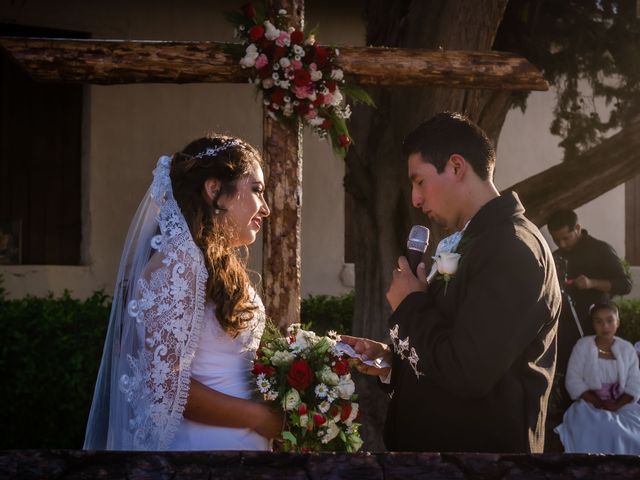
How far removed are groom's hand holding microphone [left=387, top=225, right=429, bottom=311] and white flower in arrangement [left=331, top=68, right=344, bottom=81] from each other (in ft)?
6.59

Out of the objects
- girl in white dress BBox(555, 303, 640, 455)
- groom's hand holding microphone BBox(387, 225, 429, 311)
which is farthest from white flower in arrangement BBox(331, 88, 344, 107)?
girl in white dress BBox(555, 303, 640, 455)

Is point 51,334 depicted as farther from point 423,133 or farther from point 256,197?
point 423,133

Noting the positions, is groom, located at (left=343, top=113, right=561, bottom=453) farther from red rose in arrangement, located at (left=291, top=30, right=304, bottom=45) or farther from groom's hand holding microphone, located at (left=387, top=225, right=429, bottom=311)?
red rose in arrangement, located at (left=291, top=30, right=304, bottom=45)

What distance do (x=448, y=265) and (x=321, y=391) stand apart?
2.30 feet

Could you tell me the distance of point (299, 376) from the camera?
11.3 ft

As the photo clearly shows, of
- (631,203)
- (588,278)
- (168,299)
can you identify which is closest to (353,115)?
(588,278)

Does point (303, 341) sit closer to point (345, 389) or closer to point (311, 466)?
point (345, 389)

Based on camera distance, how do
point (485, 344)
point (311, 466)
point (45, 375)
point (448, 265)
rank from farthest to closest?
point (45, 375), point (448, 265), point (485, 344), point (311, 466)

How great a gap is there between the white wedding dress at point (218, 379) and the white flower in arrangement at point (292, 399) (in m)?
0.24

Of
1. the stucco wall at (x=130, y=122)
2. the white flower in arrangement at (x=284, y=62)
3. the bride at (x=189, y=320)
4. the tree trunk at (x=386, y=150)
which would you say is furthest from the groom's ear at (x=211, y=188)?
the stucco wall at (x=130, y=122)

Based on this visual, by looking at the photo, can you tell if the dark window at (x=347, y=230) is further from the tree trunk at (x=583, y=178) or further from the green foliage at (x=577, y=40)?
the tree trunk at (x=583, y=178)

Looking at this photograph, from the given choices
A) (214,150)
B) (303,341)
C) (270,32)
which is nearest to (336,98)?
(270,32)

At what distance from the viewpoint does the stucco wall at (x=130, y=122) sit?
8.82 meters

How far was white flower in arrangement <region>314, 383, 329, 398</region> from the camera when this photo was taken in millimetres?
3438
